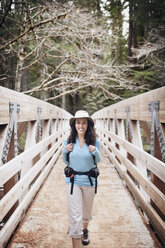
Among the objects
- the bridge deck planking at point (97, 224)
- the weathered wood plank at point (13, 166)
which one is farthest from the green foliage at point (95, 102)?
the weathered wood plank at point (13, 166)

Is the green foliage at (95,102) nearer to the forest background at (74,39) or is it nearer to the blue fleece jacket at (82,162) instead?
the forest background at (74,39)

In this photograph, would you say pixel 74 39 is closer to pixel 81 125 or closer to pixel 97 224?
pixel 81 125

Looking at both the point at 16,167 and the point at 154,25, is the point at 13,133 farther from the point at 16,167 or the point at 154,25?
the point at 154,25

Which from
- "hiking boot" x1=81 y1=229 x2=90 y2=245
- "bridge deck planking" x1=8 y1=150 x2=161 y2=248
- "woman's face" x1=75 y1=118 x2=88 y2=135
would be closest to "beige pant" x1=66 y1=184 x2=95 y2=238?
"hiking boot" x1=81 y1=229 x2=90 y2=245

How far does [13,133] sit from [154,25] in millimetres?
12630

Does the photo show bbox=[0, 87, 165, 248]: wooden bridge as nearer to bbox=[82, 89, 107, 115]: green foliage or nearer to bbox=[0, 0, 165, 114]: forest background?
bbox=[0, 0, 165, 114]: forest background

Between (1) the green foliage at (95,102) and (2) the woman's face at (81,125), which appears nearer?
(2) the woman's face at (81,125)

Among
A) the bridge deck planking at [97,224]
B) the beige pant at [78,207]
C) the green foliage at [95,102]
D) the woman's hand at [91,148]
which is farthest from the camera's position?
the green foliage at [95,102]

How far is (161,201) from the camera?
2.32 metres

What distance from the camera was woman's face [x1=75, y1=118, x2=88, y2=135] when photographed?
8.89 feet

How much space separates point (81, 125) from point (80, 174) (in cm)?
62

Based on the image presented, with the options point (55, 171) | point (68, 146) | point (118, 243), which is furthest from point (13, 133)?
point (55, 171)

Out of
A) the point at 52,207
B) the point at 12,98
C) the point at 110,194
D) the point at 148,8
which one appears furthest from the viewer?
→ the point at 148,8

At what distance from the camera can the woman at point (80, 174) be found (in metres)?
2.47
